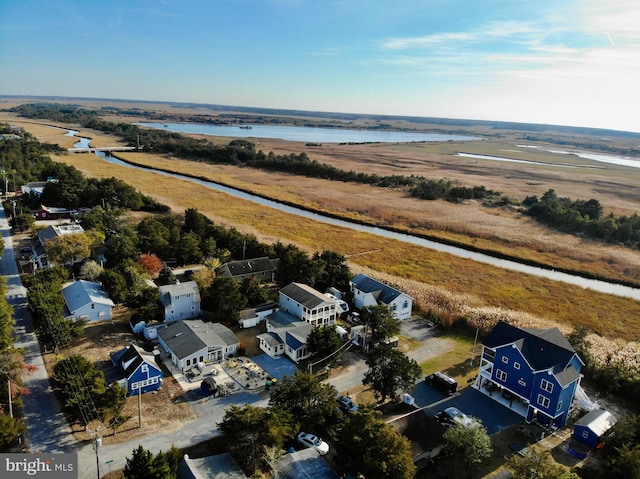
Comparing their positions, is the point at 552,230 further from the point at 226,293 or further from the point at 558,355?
the point at 226,293

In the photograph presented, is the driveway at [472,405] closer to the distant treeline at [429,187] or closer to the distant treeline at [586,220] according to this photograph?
the distant treeline at [586,220]

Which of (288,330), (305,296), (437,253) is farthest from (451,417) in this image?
(437,253)

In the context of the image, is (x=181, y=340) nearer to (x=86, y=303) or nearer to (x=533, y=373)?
(x=86, y=303)

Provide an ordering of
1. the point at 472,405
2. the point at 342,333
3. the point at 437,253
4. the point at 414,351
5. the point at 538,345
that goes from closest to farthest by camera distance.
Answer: the point at 538,345
the point at 472,405
the point at 414,351
the point at 342,333
the point at 437,253

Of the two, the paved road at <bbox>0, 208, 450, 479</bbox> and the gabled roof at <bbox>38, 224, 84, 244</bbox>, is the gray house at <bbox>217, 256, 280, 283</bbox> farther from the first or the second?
the gabled roof at <bbox>38, 224, 84, 244</bbox>

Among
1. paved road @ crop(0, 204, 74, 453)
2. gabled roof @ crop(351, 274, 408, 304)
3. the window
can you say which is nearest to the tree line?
paved road @ crop(0, 204, 74, 453)

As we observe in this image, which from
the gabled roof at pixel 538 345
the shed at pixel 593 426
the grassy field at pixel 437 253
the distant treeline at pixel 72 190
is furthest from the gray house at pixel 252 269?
the distant treeline at pixel 72 190
